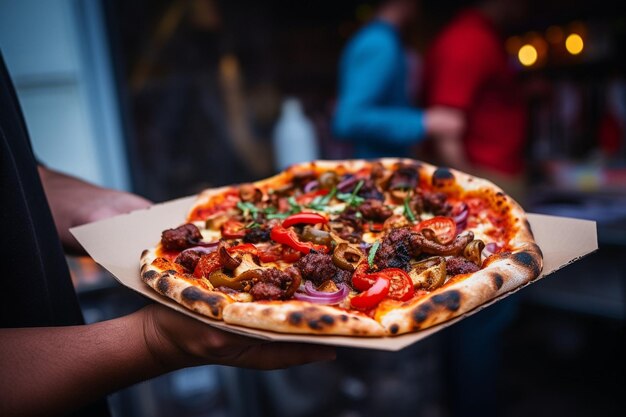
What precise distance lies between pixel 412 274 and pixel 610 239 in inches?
166

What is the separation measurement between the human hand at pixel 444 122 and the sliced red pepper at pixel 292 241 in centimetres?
281

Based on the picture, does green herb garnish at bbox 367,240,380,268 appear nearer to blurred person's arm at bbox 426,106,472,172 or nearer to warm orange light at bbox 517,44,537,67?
blurred person's arm at bbox 426,106,472,172

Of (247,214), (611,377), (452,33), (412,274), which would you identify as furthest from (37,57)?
(611,377)

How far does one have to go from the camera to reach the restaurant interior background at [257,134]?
215 inches

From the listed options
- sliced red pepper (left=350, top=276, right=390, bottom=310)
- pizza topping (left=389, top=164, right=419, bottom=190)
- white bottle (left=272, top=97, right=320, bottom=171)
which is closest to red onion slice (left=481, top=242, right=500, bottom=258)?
sliced red pepper (left=350, top=276, right=390, bottom=310)

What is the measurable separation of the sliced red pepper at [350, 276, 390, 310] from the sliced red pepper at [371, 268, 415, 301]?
0.13 feet

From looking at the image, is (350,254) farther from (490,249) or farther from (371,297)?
(490,249)

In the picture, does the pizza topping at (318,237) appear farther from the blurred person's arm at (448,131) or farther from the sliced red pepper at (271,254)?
the blurred person's arm at (448,131)

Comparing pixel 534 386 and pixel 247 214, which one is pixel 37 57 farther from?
pixel 534 386

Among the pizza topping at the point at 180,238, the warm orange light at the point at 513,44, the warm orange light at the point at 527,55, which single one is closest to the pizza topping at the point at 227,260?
the pizza topping at the point at 180,238

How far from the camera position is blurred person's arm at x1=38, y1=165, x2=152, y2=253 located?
291 cm

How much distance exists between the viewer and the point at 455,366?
193 inches

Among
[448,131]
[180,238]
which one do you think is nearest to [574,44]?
[448,131]

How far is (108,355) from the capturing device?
6.21 feet
